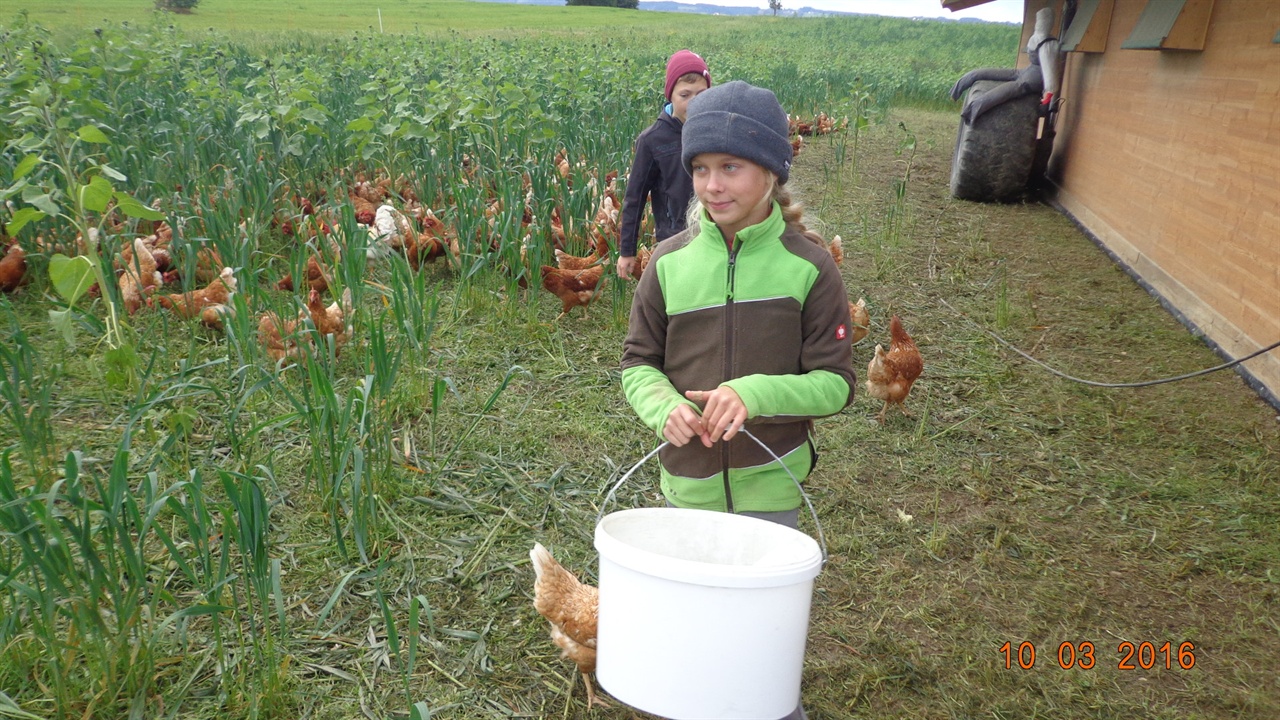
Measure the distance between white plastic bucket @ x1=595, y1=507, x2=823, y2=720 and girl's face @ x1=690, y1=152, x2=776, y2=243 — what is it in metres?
0.55

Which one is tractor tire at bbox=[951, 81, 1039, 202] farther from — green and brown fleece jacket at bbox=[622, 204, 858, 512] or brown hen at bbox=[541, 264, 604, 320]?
green and brown fleece jacket at bbox=[622, 204, 858, 512]

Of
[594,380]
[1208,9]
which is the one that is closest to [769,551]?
[594,380]

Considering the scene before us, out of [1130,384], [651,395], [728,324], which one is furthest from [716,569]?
[1130,384]

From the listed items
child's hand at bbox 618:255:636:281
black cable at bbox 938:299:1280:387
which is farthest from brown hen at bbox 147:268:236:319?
black cable at bbox 938:299:1280:387

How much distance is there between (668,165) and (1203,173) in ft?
8.97

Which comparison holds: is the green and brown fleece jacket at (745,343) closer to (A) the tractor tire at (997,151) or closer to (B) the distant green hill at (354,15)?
(A) the tractor tire at (997,151)

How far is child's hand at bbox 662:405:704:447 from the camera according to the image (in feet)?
4.84

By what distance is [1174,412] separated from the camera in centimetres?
342

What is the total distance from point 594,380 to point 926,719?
205 centimetres

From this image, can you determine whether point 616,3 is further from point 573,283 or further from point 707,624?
point 707,624

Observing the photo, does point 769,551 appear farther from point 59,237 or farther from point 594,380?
point 59,237

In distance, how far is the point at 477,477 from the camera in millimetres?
2869

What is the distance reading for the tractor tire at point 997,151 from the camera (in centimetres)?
679
